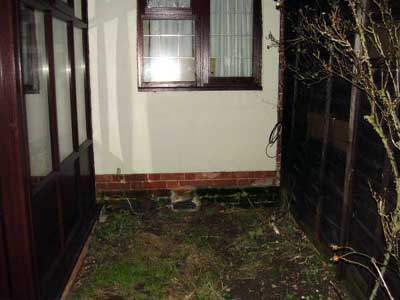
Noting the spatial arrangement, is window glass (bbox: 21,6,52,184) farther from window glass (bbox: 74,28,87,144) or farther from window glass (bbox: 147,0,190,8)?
window glass (bbox: 147,0,190,8)

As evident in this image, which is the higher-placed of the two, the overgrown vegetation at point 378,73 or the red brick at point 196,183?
the overgrown vegetation at point 378,73

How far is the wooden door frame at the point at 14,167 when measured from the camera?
2.40 metres

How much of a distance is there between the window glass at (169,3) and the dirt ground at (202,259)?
276cm

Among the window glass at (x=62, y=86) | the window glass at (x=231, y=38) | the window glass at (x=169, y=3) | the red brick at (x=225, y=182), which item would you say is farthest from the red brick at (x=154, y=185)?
the window glass at (x=169, y=3)

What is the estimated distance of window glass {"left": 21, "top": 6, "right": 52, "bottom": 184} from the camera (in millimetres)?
2789

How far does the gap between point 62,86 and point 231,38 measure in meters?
2.62

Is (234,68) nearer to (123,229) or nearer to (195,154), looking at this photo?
(195,154)

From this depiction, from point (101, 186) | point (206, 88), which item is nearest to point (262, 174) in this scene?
point (206, 88)

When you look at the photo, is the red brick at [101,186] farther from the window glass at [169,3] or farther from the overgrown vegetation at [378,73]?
the overgrown vegetation at [378,73]

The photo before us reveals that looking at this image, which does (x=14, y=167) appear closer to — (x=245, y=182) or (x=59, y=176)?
(x=59, y=176)


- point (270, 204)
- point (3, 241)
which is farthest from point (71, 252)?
point (270, 204)

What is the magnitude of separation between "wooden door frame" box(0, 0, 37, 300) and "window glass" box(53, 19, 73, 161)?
3.46ft

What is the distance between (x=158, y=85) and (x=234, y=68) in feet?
3.54

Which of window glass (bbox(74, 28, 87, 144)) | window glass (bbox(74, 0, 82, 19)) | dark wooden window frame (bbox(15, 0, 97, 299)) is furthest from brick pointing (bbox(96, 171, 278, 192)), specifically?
window glass (bbox(74, 0, 82, 19))
